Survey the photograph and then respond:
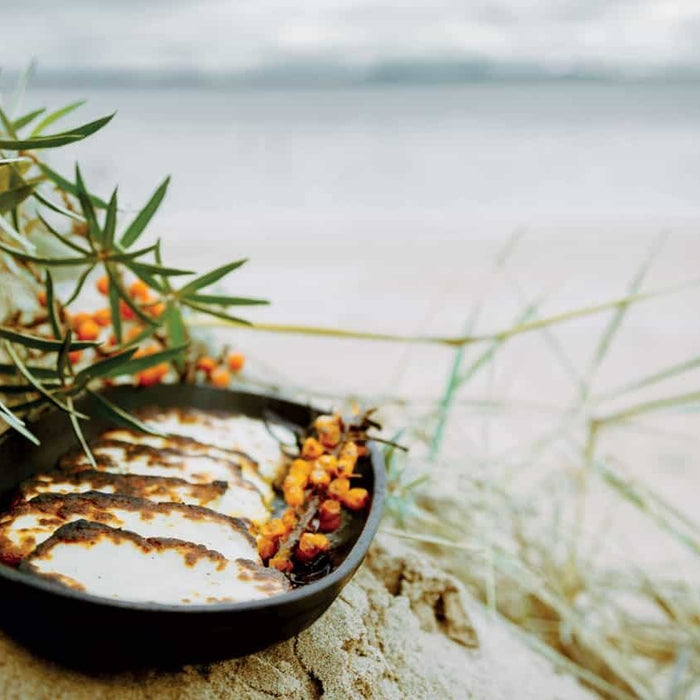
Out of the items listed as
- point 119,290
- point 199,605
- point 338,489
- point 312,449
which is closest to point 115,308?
point 119,290

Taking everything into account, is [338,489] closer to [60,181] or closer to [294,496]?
[294,496]

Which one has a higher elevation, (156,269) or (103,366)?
(156,269)

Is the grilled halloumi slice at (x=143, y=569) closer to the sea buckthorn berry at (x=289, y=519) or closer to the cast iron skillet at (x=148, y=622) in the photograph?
the cast iron skillet at (x=148, y=622)

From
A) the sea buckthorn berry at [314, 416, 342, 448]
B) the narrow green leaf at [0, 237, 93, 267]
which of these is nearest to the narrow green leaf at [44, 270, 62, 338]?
the narrow green leaf at [0, 237, 93, 267]

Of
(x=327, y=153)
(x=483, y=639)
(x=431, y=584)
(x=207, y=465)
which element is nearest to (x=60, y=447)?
(x=207, y=465)

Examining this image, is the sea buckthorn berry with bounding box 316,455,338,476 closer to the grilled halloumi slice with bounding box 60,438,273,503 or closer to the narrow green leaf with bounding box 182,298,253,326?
the grilled halloumi slice with bounding box 60,438,273,503

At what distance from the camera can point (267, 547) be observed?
4.14ft

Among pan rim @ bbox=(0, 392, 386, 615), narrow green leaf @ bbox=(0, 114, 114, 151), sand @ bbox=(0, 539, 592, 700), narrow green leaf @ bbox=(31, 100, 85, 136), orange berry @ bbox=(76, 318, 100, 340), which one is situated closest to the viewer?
pan rim @ bbox=(0, 392, 386, 615)

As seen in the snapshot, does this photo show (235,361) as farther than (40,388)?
Yes

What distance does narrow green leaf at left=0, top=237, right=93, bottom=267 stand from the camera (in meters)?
1.36

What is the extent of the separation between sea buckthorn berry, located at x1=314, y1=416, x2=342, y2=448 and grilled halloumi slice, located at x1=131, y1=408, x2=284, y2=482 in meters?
0.11

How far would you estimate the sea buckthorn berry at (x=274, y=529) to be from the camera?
127 centimetres

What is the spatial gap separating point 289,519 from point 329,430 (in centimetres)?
19

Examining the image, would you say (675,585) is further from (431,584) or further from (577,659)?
(431,584)
